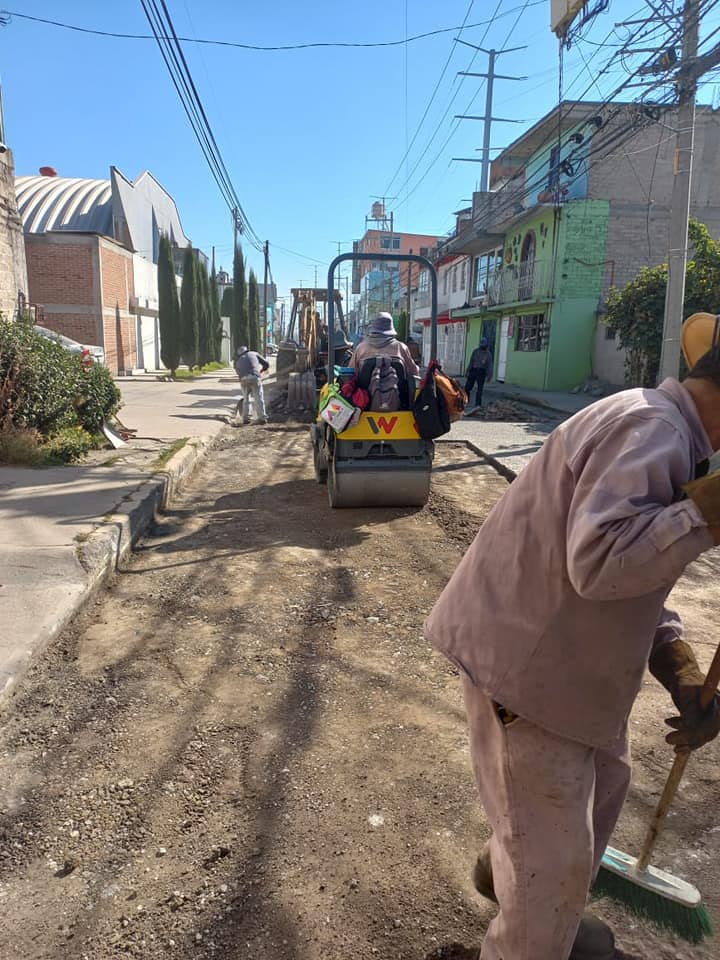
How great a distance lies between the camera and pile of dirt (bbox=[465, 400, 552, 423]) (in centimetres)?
1509

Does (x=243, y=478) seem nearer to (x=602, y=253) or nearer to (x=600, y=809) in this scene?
(x=600, y=809)

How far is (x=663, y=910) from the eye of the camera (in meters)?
1.82

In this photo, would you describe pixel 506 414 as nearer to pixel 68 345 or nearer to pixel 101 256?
pixel 68 345

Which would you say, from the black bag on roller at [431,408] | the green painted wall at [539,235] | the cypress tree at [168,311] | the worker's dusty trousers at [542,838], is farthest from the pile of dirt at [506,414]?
the cypress tree at [168,311]

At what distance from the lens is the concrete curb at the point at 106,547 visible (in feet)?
10.2

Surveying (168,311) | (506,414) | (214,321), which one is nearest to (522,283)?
(506,414)

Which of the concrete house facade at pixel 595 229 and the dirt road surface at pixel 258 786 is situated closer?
the dirt road surface at pixel 258 786

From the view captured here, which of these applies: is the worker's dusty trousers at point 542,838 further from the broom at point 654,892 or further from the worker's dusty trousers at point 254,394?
the worker's dusty trousers at point 254,394

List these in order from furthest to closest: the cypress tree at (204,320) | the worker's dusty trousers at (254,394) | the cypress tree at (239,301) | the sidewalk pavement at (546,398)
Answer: the cypress tree at (239,301), the cypress tree at (204,320), the sidewalk pavement at (546,398), the worker's dusty trousers at (254,394)

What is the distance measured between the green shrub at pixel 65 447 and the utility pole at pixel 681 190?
7278 mm

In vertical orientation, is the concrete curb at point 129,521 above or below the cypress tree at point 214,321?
below

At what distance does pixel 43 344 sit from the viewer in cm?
814

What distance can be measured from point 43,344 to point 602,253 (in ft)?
60.0

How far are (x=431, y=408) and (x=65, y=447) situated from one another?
14.9 ft
